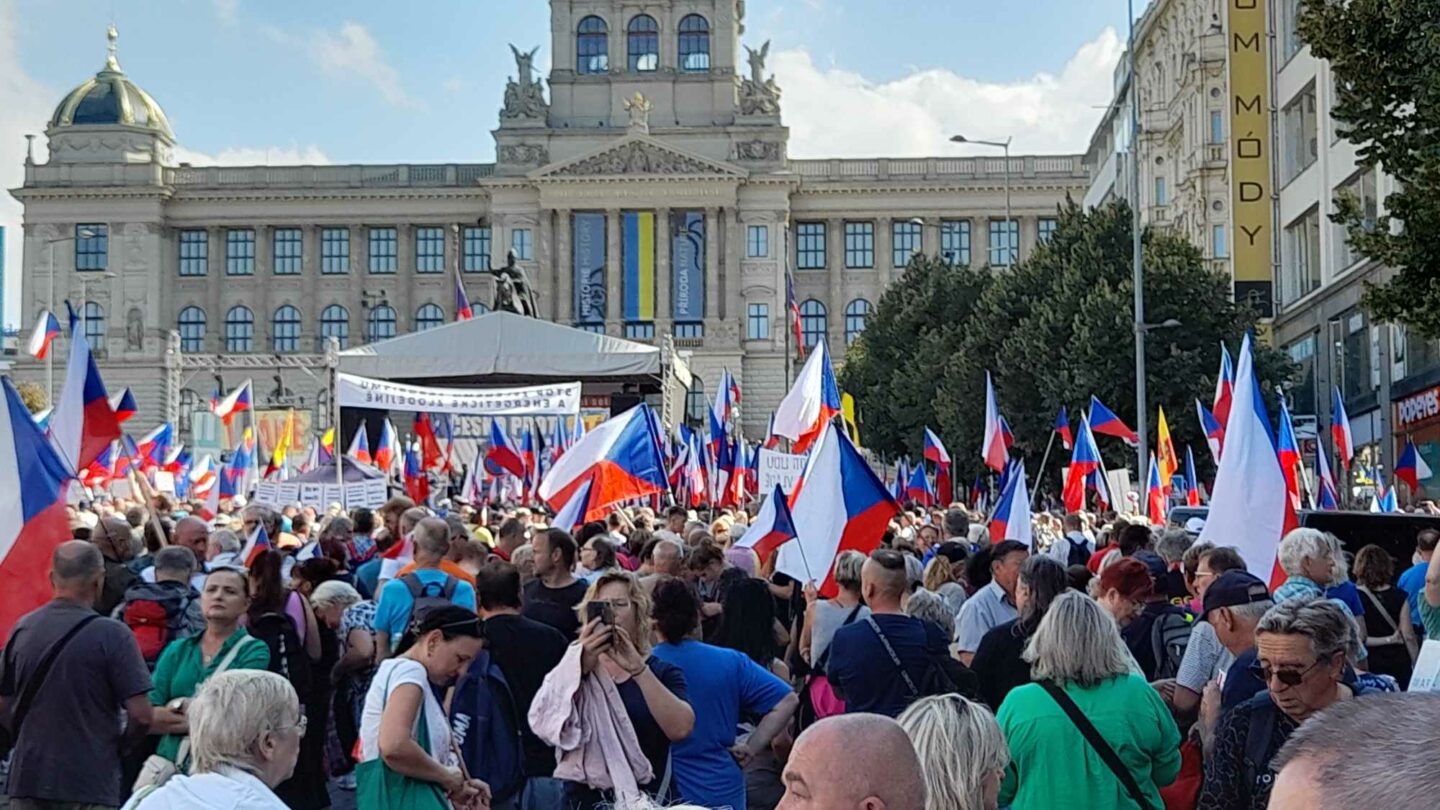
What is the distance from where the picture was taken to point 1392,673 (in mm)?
9531

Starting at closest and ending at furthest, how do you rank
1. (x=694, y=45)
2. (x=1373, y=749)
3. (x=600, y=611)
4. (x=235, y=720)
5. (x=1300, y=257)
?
(x=1373, y=749), (x=235, y=720), (x=600, y=611), (x=1300, y=257), (x=694, y=45)

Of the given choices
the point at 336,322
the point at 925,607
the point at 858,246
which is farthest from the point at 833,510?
the point at 336,322

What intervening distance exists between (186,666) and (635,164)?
8003cm

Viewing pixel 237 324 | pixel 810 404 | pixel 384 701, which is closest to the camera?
pixel 384 701

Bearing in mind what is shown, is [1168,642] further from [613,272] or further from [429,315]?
[429,315]

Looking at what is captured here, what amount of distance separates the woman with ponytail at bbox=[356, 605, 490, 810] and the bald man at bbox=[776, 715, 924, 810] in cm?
265

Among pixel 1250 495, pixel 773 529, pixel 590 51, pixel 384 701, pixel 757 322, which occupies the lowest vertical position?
pixel 384 701

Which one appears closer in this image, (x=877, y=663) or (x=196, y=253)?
(x=877, y=663)

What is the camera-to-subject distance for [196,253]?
299ft

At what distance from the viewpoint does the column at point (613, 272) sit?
8444cm

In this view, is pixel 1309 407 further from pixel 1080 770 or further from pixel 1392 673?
pixel 1080 770

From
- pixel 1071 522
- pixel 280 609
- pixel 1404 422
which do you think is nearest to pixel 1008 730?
pixel 280 609

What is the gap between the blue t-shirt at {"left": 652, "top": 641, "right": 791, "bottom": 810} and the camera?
599 centimetres

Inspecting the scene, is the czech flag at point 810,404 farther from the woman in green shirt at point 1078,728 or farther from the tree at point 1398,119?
the woman in green shirt at point 1078,728
